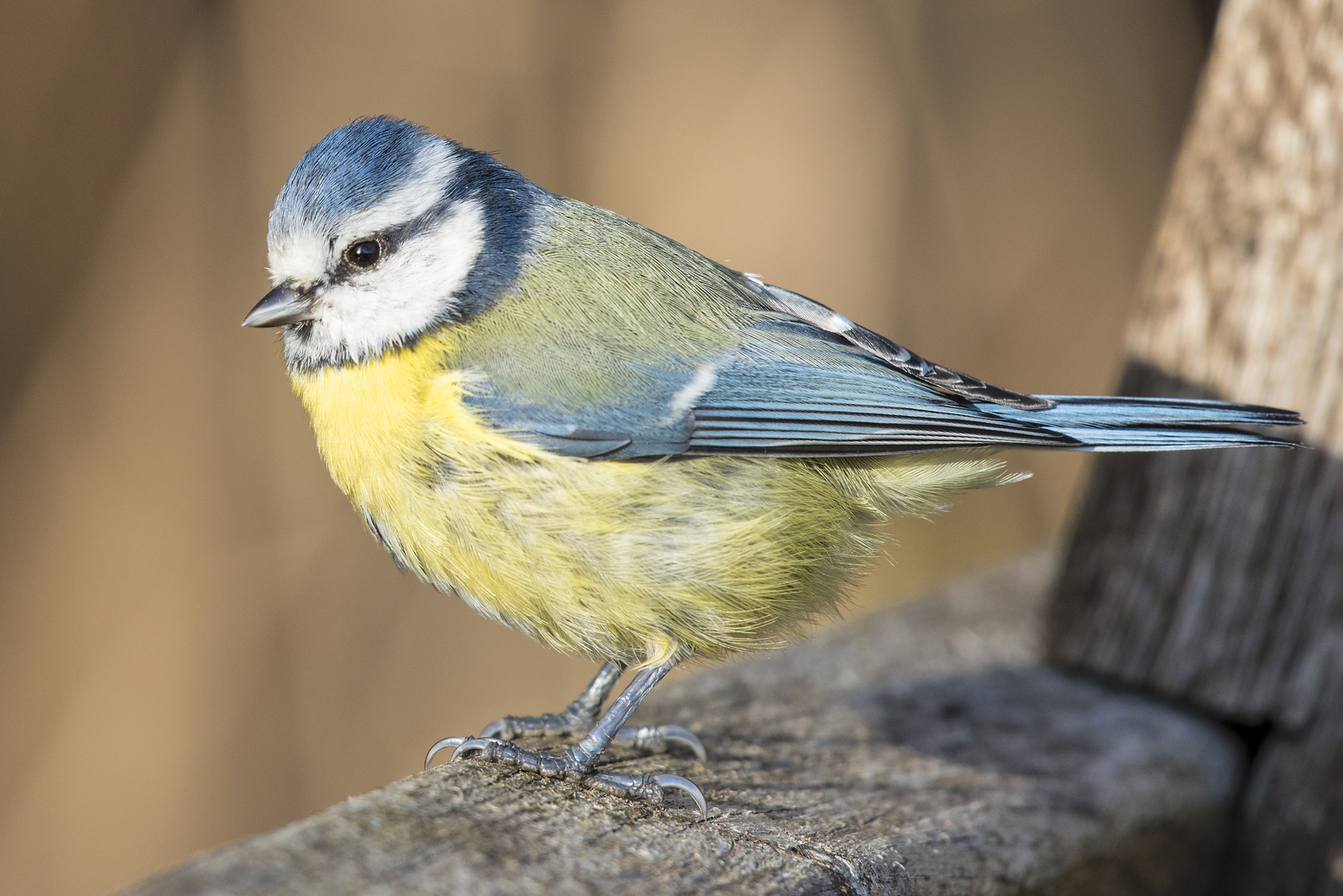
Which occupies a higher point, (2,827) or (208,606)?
(208,606)

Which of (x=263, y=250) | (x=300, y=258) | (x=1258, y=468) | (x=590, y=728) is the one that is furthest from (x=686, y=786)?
(x=263, y=250)

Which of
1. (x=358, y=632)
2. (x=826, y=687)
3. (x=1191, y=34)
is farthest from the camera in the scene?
(x=1191, y=34)

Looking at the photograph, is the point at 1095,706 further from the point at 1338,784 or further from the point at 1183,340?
the point at 1183,340

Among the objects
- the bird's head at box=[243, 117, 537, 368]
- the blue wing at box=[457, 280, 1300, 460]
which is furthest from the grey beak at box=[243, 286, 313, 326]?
the blue wing at box=[457, 280, 1300, 460]

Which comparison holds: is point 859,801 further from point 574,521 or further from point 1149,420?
point 1149,420

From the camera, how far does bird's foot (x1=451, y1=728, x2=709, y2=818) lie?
1.53 m

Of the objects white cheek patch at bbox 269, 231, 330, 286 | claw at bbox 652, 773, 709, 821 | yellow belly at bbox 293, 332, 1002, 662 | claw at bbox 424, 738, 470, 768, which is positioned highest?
white cheek patch at bbox 269, 231, 330, 286

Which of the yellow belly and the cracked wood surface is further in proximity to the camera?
the yellow belly

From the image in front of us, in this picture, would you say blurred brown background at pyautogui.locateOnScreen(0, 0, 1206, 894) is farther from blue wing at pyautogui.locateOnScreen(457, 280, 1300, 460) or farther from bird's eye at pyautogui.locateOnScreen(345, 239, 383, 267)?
blue wing at pyautogui.locateOnScreen(457, 280, 1300, 460)

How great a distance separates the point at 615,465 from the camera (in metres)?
1.56

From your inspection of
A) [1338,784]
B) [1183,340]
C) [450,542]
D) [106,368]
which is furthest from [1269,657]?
[106,368]

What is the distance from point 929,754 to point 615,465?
81 centimetres

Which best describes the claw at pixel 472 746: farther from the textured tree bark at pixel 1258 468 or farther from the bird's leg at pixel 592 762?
the textured tree bark at pixel 1258 468

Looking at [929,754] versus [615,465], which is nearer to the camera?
[615,465]
